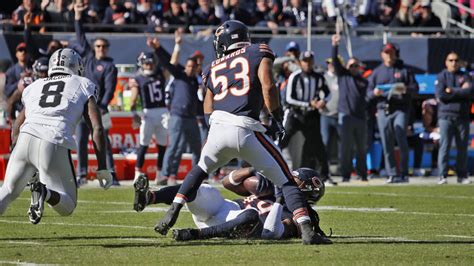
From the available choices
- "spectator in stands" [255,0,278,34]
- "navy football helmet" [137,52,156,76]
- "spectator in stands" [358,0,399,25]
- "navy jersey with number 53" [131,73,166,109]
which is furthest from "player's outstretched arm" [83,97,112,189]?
"spectator in stands" [358,0,399,25]

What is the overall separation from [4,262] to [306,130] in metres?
10.1

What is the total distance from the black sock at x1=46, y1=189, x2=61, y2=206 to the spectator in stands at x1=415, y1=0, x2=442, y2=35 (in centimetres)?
1639

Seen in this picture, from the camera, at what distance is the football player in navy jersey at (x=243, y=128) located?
28.4 feet

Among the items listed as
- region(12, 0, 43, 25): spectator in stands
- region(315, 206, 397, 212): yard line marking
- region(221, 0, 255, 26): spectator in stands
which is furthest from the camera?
region(221, 0, 255, 26): spectator in stands

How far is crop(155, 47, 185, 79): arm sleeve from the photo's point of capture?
647 inches

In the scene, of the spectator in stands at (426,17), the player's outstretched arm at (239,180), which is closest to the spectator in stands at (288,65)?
the spectator in stands at (426,17)

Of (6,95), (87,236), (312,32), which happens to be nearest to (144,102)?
(6,95)

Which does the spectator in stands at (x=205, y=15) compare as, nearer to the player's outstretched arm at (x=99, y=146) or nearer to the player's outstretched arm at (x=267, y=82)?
the player's outstretched arm at (x=99, y=146)

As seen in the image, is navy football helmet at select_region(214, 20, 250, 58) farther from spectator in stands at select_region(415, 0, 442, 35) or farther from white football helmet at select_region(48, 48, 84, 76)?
spectator in stands at select_region(415, 0, 442, 35)

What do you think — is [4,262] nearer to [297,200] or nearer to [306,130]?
[297,200]

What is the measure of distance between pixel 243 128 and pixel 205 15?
14.8 meters

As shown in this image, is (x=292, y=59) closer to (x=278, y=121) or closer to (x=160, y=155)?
(x=160, y=155)

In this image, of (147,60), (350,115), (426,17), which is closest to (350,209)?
(350,115)

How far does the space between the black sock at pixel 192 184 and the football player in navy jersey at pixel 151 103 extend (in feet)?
28.0
